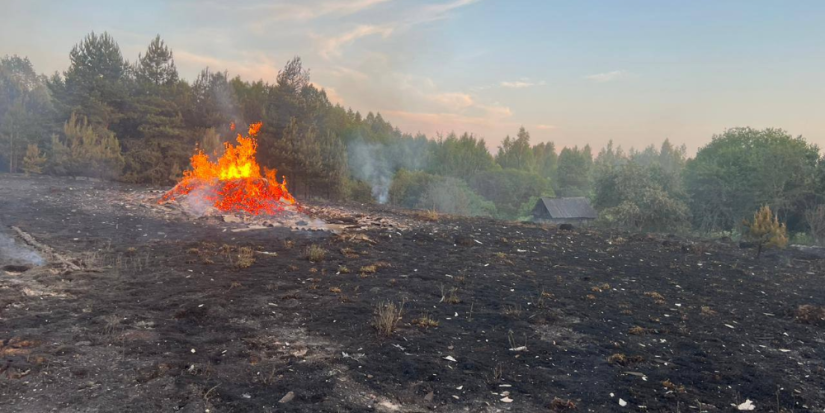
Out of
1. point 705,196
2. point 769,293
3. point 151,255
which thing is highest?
point 705,196

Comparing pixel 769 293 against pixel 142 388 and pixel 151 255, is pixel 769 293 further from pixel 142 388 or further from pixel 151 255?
pixel 151 255

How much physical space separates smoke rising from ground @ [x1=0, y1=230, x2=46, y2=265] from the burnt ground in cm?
58

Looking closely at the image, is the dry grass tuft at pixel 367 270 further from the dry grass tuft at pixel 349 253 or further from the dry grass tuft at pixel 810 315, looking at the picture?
the dry grass tuft at pixel 810 315

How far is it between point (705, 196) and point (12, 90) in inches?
2170

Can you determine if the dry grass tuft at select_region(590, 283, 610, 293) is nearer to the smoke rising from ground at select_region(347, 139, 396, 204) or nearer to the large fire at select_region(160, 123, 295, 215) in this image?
the large fire at select_region(160, 123, 295, 215)

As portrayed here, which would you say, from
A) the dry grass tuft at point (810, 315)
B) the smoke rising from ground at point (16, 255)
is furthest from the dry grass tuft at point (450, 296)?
the smoke rising from ground at point (16, 255)

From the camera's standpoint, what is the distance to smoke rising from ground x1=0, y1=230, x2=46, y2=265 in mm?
8414

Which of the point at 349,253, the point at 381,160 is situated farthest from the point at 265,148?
the point at 381,160

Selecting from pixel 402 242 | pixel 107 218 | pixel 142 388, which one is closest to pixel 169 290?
pixel 142 388

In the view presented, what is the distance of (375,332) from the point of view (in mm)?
6309

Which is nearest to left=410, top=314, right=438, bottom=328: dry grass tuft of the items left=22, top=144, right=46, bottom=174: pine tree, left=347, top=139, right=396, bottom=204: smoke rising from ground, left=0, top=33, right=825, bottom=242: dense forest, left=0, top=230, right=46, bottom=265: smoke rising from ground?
left=0, top=230, right=46, bottom=265: smoke rising from ground

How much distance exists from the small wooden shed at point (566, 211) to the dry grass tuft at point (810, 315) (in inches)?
1241

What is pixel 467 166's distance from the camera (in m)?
76.6

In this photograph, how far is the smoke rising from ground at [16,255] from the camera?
331 inches
